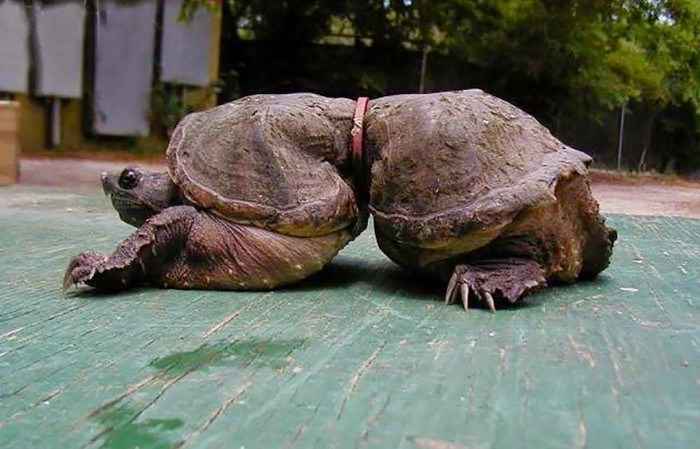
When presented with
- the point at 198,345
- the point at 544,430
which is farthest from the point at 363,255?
the point at 544,430

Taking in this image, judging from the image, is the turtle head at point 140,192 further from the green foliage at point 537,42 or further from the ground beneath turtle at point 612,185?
the green foliage at point 537,42

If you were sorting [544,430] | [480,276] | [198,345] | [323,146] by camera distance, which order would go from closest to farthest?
[544,430] < [198,345] < [480,276] < [323,146]

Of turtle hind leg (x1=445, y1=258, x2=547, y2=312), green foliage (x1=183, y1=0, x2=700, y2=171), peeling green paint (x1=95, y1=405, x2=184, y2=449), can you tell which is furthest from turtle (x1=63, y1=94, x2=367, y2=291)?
green foliage (x1=183, y1=0, x2=700, y2=171)

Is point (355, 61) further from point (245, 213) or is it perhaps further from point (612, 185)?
point (245, 213)

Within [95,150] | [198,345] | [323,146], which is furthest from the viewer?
[95,150]

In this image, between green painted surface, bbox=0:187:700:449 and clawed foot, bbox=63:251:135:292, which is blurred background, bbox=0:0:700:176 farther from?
green painted surface, bbox=0:187:700:449

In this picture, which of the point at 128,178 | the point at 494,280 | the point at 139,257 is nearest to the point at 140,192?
the point at 128,178

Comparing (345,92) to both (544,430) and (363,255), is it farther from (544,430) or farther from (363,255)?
(544,430)
